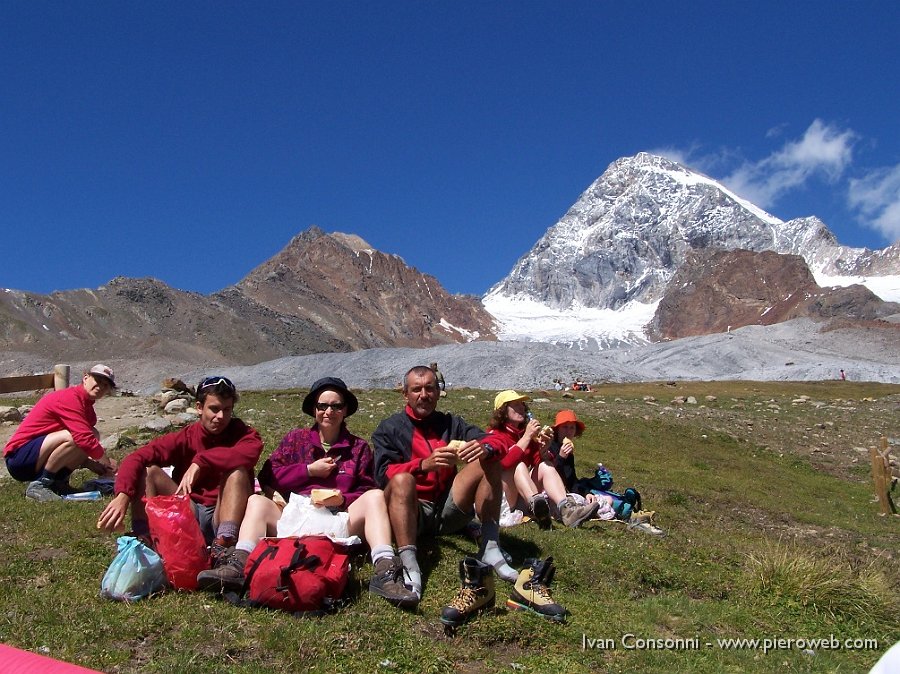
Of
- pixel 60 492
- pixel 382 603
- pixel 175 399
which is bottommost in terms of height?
pixel 382 603

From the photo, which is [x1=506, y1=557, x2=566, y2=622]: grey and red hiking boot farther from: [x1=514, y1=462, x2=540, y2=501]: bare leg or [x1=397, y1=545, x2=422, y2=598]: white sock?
[x1=514, y1=462, x2=540, y2=501]: bare leg

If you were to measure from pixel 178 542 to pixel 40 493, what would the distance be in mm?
4564

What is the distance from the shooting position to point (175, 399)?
1944 centimetres

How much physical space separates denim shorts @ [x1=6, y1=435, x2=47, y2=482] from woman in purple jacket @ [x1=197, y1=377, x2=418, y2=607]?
416 centimetres

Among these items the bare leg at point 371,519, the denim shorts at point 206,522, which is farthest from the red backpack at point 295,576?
the denim shorts at point 206,522

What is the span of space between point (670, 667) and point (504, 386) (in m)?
40.3

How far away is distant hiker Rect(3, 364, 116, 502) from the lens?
29.3ft

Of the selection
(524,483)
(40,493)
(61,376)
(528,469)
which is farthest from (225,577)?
(61,376)

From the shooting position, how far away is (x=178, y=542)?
5582 mm

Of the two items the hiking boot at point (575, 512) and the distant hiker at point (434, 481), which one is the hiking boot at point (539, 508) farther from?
the distant hiker at point (434, 481)

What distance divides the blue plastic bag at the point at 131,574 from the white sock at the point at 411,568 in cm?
198

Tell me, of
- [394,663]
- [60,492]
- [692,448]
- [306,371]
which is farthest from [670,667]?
[306,371]

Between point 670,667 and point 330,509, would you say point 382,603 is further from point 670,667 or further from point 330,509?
point 670,667

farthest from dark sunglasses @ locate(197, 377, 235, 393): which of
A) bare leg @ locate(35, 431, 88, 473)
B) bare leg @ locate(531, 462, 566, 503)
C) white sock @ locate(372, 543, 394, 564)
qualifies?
bare leg @ locate(531, 462, 566, 503)
